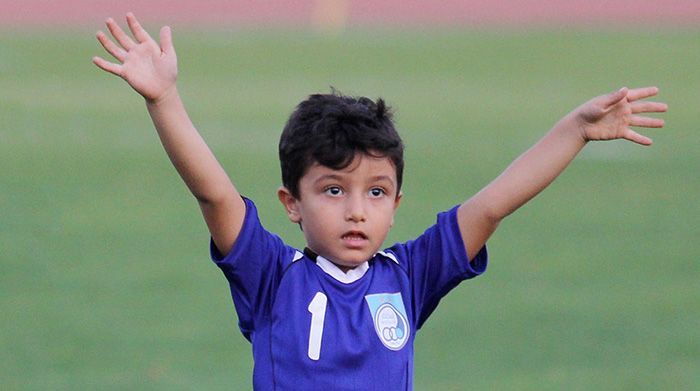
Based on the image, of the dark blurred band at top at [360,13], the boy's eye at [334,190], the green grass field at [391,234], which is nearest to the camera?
Result: the boy's eye at [334,190]

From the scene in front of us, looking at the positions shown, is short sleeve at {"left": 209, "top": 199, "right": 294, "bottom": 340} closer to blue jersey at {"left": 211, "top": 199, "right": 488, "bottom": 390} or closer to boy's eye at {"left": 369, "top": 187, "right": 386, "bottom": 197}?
blue jersey at {"left": 211, "top": 199, "right": 488, "bottom": 390}

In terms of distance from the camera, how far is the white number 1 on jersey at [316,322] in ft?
13.6

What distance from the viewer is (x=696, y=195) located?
1305 cm

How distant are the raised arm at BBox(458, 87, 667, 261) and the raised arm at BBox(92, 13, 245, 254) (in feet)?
2.34

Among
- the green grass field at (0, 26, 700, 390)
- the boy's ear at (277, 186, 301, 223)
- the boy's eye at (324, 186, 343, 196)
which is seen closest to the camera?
the boy's eye at (324, 186, 343, 196)

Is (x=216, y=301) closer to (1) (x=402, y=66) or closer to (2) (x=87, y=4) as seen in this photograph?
(1) (x=402, y=66)

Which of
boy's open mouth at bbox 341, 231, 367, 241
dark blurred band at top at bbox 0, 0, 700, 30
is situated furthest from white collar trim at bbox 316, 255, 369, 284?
dark blurred band at top at bbox 0, 0, 700, 30

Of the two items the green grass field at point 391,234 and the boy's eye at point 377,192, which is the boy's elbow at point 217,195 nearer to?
the boy's eye at point 377,192

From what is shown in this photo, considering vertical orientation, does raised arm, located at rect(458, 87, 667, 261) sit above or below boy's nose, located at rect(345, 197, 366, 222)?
above

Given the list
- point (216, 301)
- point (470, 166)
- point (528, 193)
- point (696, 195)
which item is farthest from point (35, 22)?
point (528, 193)

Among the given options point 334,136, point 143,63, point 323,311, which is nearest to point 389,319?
point 323,311

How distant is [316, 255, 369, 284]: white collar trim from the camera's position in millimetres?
4297

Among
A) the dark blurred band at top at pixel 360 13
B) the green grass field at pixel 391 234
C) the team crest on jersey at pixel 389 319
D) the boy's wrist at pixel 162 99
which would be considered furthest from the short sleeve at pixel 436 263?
the dark blurred band at top at pixel 360 13

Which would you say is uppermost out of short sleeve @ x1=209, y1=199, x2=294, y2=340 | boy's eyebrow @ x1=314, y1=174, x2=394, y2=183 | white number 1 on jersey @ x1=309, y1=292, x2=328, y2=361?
boy's eyebrow @ x1=314, y1=174, x2=394, y2=183
